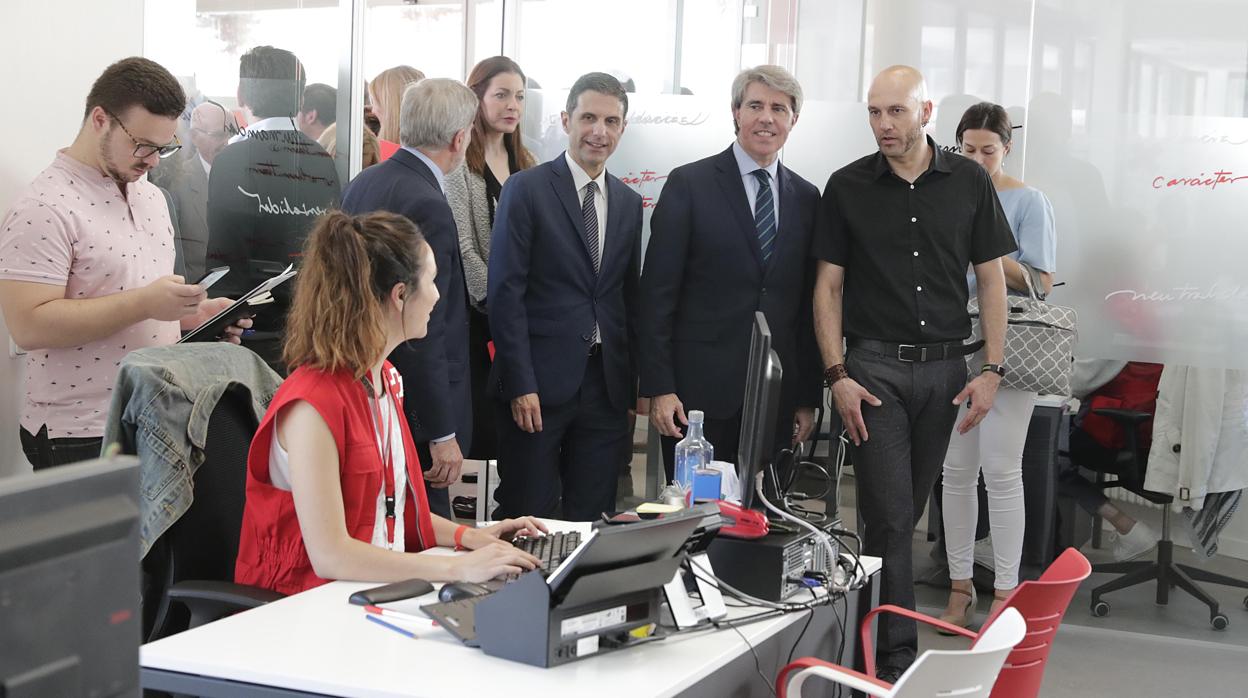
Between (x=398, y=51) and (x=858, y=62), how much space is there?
86.1 inches

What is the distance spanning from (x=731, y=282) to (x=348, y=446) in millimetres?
1824

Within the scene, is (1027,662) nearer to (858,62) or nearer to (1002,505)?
(1002,505)

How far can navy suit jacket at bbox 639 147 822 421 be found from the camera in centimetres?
388

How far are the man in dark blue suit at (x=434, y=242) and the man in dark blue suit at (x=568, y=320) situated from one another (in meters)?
0.26

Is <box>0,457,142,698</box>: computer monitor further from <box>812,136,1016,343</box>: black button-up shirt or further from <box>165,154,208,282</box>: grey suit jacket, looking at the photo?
<box>165,154,208,282</box>: grey suit jacket

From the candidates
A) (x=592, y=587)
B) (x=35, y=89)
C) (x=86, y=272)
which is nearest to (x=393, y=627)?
(x=592, y=587)

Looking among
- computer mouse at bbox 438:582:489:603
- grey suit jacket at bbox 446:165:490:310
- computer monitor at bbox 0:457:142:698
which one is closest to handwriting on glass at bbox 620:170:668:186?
grey suit jacket at bbox 446:165:490:310

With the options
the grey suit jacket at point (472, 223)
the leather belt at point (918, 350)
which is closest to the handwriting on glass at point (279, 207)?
the grey suit jacket at point (472, 223)

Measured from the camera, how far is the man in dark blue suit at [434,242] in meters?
3.43

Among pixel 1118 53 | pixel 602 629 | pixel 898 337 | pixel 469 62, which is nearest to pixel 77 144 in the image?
pixel 602 629

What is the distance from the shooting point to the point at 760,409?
87.7 inches

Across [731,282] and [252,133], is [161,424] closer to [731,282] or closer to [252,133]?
[731,282]

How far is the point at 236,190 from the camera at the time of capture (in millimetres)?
4418

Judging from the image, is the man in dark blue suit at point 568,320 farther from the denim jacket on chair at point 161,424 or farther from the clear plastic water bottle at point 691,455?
the denim jacket on chair at point 161,424
